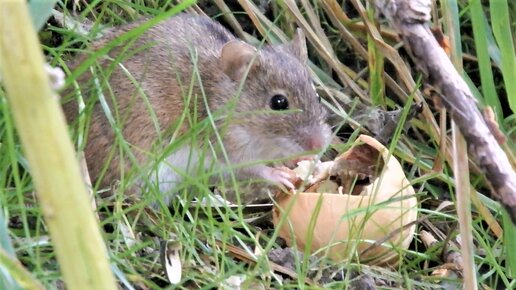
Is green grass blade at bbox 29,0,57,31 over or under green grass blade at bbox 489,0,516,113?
over

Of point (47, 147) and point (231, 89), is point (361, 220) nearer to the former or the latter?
point (231, 89)

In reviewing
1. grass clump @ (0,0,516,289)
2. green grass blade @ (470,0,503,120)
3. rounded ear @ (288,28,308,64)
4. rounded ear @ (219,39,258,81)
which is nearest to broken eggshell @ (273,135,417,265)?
grass clump @ (0,0,516,289)

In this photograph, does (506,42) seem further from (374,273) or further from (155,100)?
(155,100)

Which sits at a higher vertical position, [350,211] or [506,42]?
[506,42]

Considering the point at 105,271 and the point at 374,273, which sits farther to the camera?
the point at 374,273

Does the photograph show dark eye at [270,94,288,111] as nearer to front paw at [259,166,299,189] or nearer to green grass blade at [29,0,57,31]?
front paw at [259,166,299,189]

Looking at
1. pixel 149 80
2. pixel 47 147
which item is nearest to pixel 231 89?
pixel 149 80

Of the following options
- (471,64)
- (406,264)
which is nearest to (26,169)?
(406,264)
